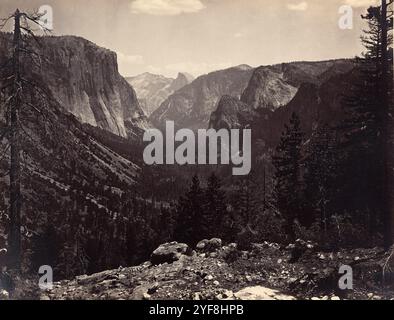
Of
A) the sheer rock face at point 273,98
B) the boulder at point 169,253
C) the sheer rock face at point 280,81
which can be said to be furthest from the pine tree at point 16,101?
the sheer rock face at point 280,81

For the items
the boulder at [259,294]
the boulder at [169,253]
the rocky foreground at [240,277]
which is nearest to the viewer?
the boulder at [259,294]

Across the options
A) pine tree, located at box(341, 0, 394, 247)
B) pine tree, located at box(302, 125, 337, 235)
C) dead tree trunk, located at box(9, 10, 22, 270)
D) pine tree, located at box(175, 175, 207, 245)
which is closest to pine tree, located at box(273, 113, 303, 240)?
pine tree, located at box(302, 125, 337, 235)

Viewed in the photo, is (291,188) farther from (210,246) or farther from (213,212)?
(210,246)

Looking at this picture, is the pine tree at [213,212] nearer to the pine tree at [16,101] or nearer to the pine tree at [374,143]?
the pine tree at [374,143]

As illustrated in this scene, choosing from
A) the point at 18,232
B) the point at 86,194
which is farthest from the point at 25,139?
the point at 86,194

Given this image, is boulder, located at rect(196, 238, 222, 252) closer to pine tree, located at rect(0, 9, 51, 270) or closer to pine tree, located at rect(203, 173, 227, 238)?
pine tree, located at rect(203, 173, 227, 238)

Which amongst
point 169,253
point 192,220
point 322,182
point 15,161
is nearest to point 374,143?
point 322,182

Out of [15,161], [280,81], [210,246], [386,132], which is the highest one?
[280,81]
